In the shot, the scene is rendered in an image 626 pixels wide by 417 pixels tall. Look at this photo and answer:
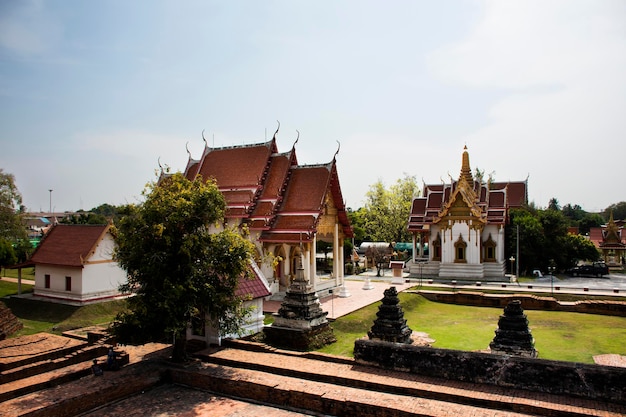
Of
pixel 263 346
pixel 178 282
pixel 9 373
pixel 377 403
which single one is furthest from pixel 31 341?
pixel 377 403

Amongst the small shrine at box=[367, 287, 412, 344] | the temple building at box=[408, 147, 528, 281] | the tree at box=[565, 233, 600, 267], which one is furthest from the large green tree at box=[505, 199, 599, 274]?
the small shrine at box=[367, 287, 412, 344]

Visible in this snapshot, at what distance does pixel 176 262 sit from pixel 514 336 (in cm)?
901

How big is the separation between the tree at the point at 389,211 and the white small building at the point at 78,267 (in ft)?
90.6

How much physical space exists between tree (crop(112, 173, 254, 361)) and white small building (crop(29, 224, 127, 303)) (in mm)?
9506

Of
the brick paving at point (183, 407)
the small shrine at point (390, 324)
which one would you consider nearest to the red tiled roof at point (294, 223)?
the small shrine at point (390, 324)

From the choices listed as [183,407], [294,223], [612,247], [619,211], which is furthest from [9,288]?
[619,211]

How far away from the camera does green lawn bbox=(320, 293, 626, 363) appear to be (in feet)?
46.1

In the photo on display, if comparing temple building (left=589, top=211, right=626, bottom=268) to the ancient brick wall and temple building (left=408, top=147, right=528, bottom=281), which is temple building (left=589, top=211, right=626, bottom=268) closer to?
temple building (left=408, top=147, right=528, bottom=281)

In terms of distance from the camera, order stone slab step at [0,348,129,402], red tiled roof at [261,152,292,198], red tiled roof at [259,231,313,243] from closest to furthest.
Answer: stone slab step at [0,348,129,402] < red tiled roof at [259,231,313,243] < red tiled roof at [261,152,292,198]

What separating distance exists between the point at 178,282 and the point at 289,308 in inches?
175

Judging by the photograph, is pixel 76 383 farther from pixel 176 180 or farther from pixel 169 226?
pixel 176 180

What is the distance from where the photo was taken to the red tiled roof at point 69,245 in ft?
69.1

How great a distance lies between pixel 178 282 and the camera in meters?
11.9

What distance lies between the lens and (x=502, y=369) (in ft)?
34.4
